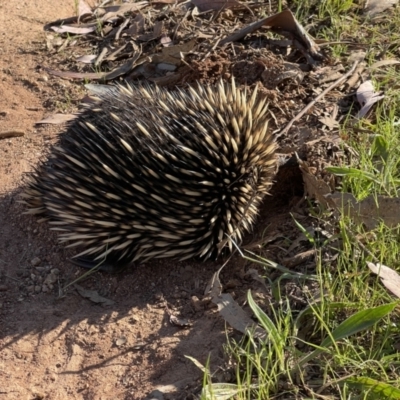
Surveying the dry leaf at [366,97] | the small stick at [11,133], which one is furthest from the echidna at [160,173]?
the small stick at [11,133]

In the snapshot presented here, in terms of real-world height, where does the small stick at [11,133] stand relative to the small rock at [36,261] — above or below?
above

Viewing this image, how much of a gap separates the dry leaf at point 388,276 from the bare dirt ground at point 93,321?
2.12 feet

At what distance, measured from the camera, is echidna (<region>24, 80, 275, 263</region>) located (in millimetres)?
2982

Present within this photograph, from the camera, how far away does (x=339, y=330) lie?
232 centimetres

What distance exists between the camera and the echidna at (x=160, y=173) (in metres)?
2.98

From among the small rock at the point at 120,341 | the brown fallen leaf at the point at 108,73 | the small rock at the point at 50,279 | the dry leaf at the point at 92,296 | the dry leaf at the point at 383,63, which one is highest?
the dry leaf at the point at 383,63

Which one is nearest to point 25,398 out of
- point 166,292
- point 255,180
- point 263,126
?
point 166,292

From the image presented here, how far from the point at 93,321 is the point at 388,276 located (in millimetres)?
1307

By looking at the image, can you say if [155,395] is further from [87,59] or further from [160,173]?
[87,59]

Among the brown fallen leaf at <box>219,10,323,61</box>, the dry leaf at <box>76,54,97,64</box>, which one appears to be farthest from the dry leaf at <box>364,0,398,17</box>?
the dry leaf at <box>76,54,97,64</box>

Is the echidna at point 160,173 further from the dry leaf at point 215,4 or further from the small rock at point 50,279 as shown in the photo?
the dry leaf at point 215,4

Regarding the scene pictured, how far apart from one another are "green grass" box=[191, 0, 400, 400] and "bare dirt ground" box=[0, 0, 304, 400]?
232 mm

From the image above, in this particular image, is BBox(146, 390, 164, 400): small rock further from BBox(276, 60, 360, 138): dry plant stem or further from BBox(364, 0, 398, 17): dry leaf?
BBox(364, 0, 398, 17): dry leaf

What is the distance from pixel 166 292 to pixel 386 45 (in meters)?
2.16
